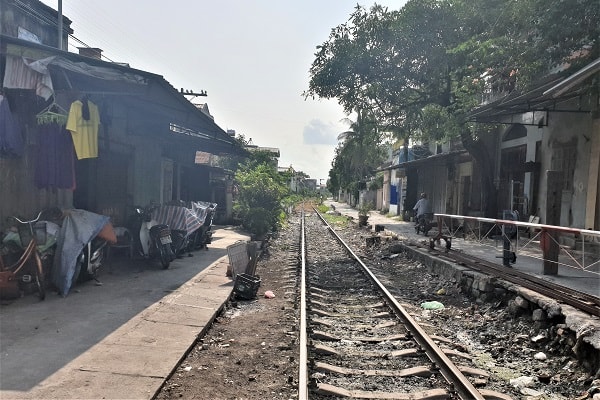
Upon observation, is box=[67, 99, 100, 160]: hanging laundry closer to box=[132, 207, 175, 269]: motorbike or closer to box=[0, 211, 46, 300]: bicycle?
box=[0, 211, 46, 300]: bicycle

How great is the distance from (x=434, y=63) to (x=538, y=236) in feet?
23.2

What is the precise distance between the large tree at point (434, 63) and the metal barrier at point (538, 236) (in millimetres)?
3886

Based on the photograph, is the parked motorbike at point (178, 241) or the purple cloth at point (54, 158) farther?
the parked motorbike at point (178, 241)

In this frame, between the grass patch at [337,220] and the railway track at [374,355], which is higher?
the grass patch at [337,220]

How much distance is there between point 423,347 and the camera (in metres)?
5.85

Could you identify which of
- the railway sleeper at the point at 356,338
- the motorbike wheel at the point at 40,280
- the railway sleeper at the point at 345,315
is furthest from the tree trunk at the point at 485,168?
the motorbike wheel at the point at 40,280

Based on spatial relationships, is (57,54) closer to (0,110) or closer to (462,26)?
(0,110)

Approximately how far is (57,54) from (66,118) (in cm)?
107

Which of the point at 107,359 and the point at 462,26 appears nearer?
the point at 107,359

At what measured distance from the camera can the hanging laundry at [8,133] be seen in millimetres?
6579

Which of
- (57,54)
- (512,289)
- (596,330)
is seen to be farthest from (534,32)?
(57,54)

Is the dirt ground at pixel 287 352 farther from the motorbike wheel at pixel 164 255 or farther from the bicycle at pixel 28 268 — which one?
the bicycle at pixel 28 268

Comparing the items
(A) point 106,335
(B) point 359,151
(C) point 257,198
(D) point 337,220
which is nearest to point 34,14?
(C) point 257,198

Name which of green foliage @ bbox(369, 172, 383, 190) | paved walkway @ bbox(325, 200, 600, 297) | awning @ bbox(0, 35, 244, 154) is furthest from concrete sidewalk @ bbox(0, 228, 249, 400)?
green foliage @ bbox(369, 172, 383, 190)
